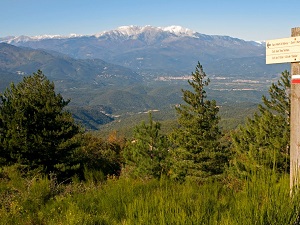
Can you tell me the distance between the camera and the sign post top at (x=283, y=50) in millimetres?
3215

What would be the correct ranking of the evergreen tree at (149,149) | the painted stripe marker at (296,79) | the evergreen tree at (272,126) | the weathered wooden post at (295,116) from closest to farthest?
1. the weathered wooden post at (295,116)
2. the painted stripe marker at (296,79)
3. the evergreen tree at (272,126)
4. the evergreen tree at (149,149)

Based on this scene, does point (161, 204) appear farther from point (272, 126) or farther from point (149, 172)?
point (272, 126)

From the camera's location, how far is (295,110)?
3.14 meters

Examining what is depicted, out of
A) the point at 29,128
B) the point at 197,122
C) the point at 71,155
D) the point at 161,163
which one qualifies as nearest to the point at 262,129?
the point at 197,122

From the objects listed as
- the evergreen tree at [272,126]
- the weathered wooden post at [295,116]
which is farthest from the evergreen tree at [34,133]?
the weathered wooden post at [295,116]

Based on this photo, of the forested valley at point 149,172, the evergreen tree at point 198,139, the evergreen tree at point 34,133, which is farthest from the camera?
the evergreen tree at point 198,139

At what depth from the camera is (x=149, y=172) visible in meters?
16.5

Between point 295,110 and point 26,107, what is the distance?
14.7 metres

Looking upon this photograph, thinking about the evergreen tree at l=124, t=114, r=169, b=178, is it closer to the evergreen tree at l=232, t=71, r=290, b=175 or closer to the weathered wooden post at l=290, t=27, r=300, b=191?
the evergreen tree at l=232, t=71, r=290, b=175

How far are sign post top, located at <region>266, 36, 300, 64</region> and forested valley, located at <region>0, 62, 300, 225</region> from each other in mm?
1019

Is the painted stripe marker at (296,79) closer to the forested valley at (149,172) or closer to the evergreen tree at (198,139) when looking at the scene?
the forested valley at (149,172)

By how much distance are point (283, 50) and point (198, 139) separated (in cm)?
1685

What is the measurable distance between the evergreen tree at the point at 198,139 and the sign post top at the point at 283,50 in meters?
15.7

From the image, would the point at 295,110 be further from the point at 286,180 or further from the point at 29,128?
the point at 29,128
